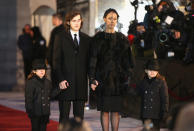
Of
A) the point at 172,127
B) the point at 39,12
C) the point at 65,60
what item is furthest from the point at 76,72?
the point at 39,12

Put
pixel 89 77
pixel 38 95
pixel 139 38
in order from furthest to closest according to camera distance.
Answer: pixel 139 38, pixel 89 77, pixel 38 95

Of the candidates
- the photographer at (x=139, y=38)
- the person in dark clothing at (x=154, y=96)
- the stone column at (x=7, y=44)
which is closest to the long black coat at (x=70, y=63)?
the person in dark clothing at (x=154, y=96)

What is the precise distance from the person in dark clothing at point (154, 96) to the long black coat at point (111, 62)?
27 cm

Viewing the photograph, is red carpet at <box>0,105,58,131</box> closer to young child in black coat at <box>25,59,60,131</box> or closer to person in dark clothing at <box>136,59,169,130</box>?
young child in black coat at <box>25,59,60,131</box>

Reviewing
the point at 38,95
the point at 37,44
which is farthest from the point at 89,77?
the point at 37,44

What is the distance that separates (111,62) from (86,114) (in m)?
3.84

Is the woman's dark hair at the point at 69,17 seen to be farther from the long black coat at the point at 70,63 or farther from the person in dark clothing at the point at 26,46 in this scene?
the person in dark clothing at the point at 26,46

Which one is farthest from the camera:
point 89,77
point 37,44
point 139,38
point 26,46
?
point 37,44

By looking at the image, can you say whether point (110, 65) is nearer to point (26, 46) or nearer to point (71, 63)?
point (71, 63)

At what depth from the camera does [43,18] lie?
20.4 meters

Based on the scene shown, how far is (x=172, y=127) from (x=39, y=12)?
1712 cm

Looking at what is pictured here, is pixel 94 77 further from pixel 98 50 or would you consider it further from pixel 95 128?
pixel 95 128

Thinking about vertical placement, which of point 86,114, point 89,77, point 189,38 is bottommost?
point 86,114

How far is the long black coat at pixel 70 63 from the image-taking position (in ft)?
20.1
